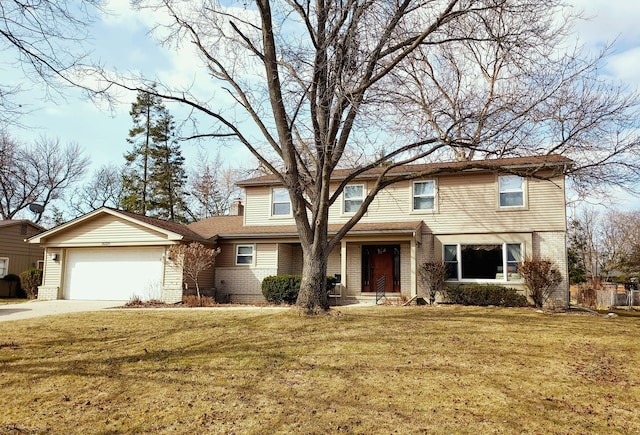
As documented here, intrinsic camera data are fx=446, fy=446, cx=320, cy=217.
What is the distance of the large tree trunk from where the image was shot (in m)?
10.2

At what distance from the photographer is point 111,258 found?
19.1m

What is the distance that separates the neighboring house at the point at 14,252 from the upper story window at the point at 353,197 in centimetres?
1715

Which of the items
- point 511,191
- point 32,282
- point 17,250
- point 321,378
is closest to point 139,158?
point 17,250

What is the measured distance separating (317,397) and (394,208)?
43.8ft

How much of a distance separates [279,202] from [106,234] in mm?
7433

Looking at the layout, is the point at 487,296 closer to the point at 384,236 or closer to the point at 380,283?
the point at 384,236

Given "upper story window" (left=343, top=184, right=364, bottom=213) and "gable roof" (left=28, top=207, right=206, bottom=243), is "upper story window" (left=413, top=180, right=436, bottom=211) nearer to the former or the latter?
"upper story window" (left=343, top=184, right=364, bottom=213)

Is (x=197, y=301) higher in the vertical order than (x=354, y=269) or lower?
lower

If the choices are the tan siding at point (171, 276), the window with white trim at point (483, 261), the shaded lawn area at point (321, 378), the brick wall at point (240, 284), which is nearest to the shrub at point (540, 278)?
the window with white trim at point (483, 261)

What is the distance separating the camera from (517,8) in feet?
32.2

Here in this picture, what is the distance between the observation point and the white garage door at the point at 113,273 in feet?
60.3

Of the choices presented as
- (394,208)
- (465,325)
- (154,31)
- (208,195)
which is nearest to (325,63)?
(154,31)

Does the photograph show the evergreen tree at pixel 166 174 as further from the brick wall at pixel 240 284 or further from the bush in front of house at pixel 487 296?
the bush in front of house at pixel 487 296

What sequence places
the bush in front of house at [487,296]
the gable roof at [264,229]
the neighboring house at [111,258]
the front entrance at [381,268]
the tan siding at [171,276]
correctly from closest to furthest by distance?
the bush in front of house at [487,296] < the gable roof at [264,229] < the tan siding at [171,276] < the neighboring house at [111,258] < the front entrance at [381,268]
